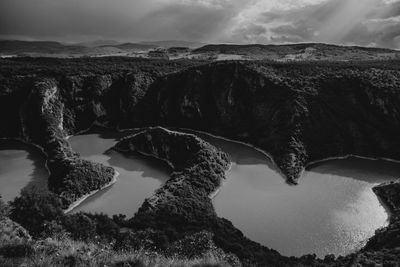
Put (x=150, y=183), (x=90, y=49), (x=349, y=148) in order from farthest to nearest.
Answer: (x=90, y=49), (x=349, y=148), (x=150, y=183)

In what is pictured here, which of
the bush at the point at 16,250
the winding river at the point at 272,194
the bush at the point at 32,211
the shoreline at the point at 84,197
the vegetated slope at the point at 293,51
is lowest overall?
the shoreline at the point at 84,197

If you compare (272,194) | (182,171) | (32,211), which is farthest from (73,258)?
(182,171)

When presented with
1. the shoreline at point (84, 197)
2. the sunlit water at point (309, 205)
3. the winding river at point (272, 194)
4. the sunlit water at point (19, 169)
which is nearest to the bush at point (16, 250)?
the sunlit water at point (309, 205)

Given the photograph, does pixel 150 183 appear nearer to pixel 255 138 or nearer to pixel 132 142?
pixel 132 142

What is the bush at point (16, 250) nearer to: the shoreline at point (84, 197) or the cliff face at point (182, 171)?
the cliff face at point (182, 171)

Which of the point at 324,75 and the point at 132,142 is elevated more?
the point at 324,75

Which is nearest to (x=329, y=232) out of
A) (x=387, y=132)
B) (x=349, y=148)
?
(x=349, y=148)

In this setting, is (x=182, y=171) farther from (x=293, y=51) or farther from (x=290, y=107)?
(x=293, y=51)
